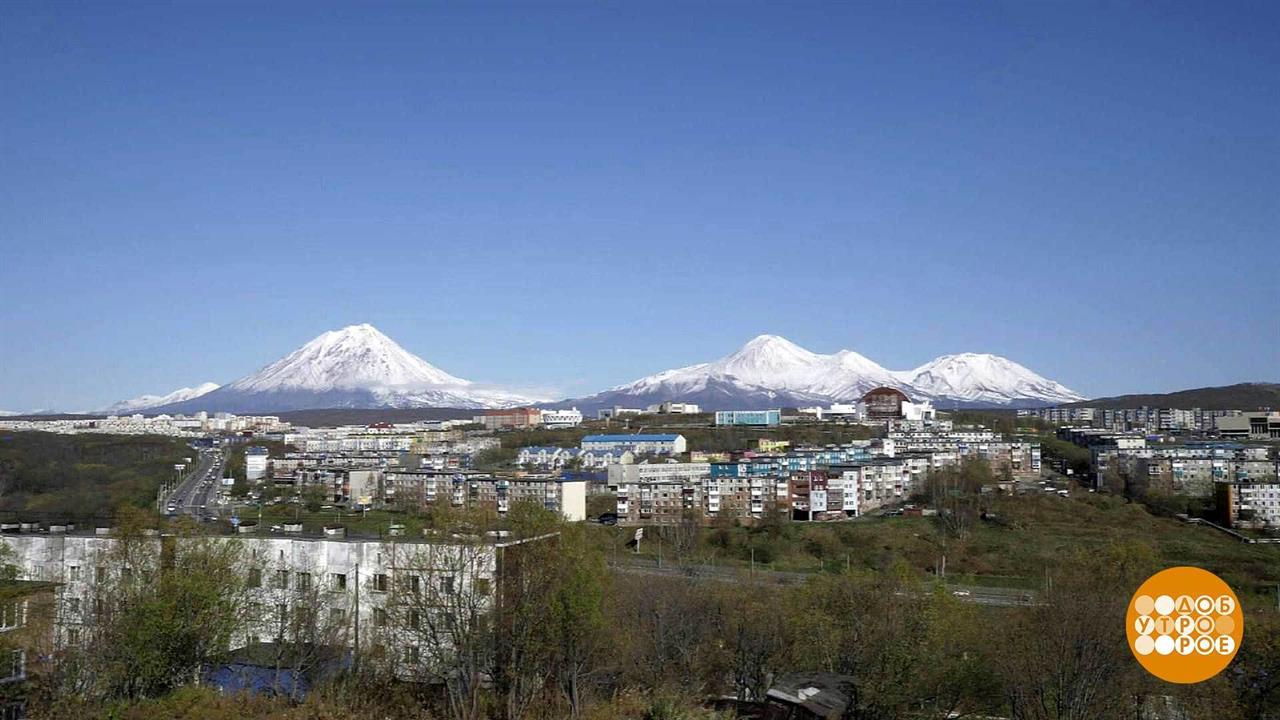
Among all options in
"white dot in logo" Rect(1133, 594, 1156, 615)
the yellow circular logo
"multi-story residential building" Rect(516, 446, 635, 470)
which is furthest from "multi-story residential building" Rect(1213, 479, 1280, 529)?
"white dot in logo" Rect(1133, 594, 1156, 615)

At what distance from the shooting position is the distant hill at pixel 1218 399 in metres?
58.0

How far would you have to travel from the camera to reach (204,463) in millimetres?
41844

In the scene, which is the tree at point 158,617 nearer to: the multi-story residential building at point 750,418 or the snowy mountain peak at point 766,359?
the multi-story residential building at point 750,418

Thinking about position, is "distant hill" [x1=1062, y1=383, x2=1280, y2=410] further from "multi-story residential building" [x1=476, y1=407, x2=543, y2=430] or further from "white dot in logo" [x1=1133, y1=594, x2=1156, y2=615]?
"white dot in logo" [x1=1133, y1=594, x2=1156, y2=615]

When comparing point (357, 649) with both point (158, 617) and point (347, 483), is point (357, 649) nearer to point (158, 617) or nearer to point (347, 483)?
point (158, 617)

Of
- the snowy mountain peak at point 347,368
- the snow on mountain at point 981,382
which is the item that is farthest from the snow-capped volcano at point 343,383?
the snow on mountain at point 981,382

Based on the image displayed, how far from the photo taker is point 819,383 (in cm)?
15675

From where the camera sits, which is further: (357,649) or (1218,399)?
(1218,399)

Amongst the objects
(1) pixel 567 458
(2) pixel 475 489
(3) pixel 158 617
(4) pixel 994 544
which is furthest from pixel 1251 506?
(3) pixel 158 617

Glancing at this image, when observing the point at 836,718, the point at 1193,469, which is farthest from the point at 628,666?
the point at 1193,469

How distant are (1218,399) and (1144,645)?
6385 cm

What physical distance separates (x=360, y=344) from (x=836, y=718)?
569 ft

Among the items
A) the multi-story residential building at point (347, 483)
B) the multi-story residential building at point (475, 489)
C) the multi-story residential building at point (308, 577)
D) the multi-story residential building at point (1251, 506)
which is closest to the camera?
the multi-story residential building at point (308, 577)

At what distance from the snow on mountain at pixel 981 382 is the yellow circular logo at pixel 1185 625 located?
147 meters
